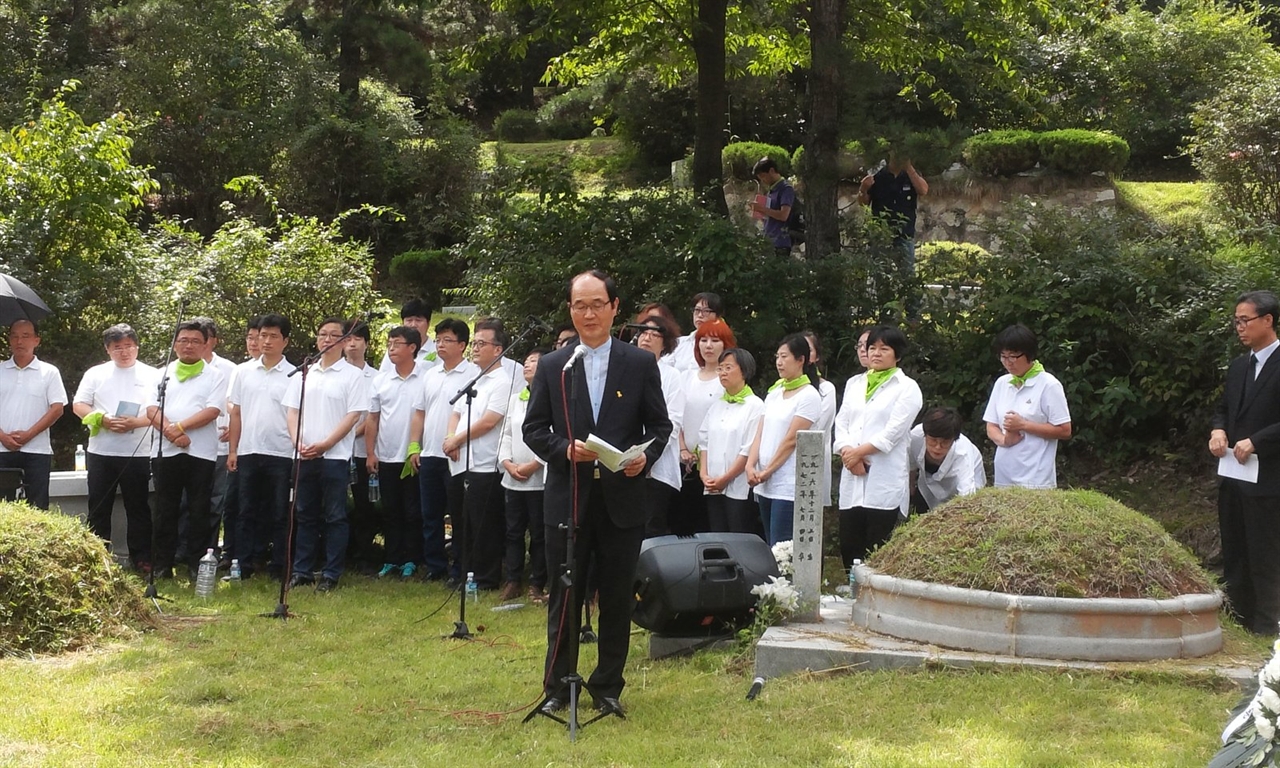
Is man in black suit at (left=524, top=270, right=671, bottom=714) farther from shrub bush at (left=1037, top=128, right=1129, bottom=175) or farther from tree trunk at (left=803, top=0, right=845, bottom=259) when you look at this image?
shrub bush at (left=1037, top=128, right=1129, bottom=175)

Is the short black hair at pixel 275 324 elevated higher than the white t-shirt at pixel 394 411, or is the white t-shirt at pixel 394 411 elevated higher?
the short black hair at pixel 275 324

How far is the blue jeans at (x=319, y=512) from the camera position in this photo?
32.0 ft

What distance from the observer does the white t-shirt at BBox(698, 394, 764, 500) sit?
8664 mm

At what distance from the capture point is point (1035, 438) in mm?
8266

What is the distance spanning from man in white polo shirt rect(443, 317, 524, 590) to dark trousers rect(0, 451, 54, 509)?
120 inches

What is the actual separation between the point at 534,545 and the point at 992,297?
4798 mm

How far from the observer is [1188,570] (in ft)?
21.4

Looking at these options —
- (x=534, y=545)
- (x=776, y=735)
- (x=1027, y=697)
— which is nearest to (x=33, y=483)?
(x=534, y=545)

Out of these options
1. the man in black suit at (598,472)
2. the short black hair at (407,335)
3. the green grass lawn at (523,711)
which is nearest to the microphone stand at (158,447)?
the green grass lawn at (523,711)

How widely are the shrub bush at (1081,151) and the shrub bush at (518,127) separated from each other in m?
14.7

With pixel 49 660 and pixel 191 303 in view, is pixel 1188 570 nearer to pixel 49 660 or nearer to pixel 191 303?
pixel 49 660

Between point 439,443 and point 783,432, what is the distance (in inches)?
115

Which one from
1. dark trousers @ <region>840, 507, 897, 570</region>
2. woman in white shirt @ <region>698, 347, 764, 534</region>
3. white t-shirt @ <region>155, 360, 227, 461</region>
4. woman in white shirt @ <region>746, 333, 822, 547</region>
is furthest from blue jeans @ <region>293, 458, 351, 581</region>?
dark trousers @ <region>840, 507, 897, 570</region>

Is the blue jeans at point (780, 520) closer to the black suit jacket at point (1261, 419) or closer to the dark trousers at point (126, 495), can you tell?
the black suit jacket at point (1261, 419)
